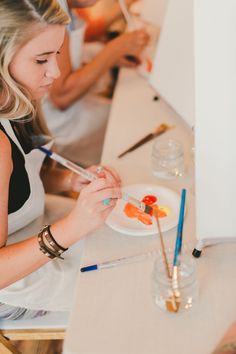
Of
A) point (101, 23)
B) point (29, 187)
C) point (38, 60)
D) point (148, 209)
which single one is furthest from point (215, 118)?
point (101, 23)

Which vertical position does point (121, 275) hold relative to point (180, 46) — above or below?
below

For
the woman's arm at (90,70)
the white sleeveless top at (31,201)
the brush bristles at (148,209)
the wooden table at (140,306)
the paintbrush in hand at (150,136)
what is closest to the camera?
the wooden table at (140,306)

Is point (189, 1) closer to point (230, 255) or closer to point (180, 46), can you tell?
point (180, 46)

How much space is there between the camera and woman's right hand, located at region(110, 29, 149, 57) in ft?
5.52

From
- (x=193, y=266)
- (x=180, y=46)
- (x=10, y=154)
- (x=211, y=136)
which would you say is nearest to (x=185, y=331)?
(x=193, y=266)

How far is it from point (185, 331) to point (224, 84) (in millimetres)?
394

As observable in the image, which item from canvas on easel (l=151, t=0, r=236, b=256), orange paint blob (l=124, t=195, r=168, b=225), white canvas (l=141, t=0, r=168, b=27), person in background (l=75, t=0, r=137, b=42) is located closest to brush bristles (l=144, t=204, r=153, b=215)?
orange paint blob (l=124, t=195, r=168, b=225)

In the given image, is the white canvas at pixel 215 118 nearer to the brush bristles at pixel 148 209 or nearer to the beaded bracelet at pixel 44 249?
the brush bristles at pixel 148 209

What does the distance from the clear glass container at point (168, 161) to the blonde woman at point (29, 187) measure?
12cm

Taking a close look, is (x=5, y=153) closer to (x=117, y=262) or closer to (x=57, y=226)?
(x=57, y=226)

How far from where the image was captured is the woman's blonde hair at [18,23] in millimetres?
825

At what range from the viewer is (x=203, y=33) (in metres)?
0.78

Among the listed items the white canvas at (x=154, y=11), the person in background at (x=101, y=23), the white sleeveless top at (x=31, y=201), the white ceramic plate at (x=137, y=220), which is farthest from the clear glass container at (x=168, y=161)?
the person in background at (x=101, y=23)

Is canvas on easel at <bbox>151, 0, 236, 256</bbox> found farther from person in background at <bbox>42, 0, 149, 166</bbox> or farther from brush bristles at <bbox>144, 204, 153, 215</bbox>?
person in background at <bbox>42, 0, 149, 166</bbox>
